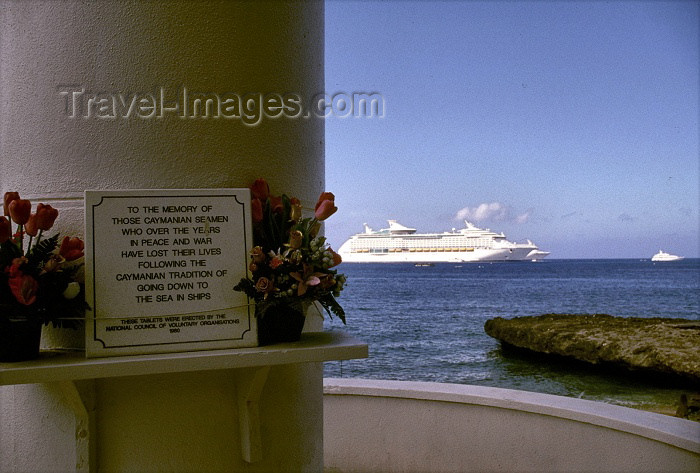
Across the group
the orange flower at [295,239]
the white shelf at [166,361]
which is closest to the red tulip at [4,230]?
the white shelf at [166,361]

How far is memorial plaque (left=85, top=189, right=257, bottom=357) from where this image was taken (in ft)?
4.17

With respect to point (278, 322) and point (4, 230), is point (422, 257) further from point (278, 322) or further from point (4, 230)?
point (4, 230)

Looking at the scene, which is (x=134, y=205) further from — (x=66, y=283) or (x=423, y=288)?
(x=423, y=288)

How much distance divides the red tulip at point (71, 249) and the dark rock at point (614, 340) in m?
14.6

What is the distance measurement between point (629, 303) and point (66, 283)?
41448 millimetres

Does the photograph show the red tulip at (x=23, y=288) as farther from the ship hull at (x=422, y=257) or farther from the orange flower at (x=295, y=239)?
the ship hull at (x=422, y=257)

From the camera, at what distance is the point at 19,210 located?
1238 millimetres

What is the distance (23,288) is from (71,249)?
5.9 inches

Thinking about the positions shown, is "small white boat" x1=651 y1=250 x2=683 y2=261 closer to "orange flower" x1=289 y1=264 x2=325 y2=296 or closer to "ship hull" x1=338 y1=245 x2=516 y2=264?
"ship hull" x1=338 y1=245 x2=516 y2=264

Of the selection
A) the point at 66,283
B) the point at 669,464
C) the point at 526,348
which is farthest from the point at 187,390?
the point at 526,348

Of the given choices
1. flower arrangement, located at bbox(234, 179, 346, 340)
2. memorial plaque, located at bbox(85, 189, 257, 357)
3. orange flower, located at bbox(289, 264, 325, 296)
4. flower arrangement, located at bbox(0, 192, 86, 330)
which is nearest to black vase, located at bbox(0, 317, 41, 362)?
flower arrangement, located at bbox(0, 192, 86, 330)

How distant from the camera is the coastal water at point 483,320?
14.9 meters

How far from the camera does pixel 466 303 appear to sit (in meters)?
37.9

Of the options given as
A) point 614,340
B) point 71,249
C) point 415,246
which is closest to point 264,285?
point 71,249
